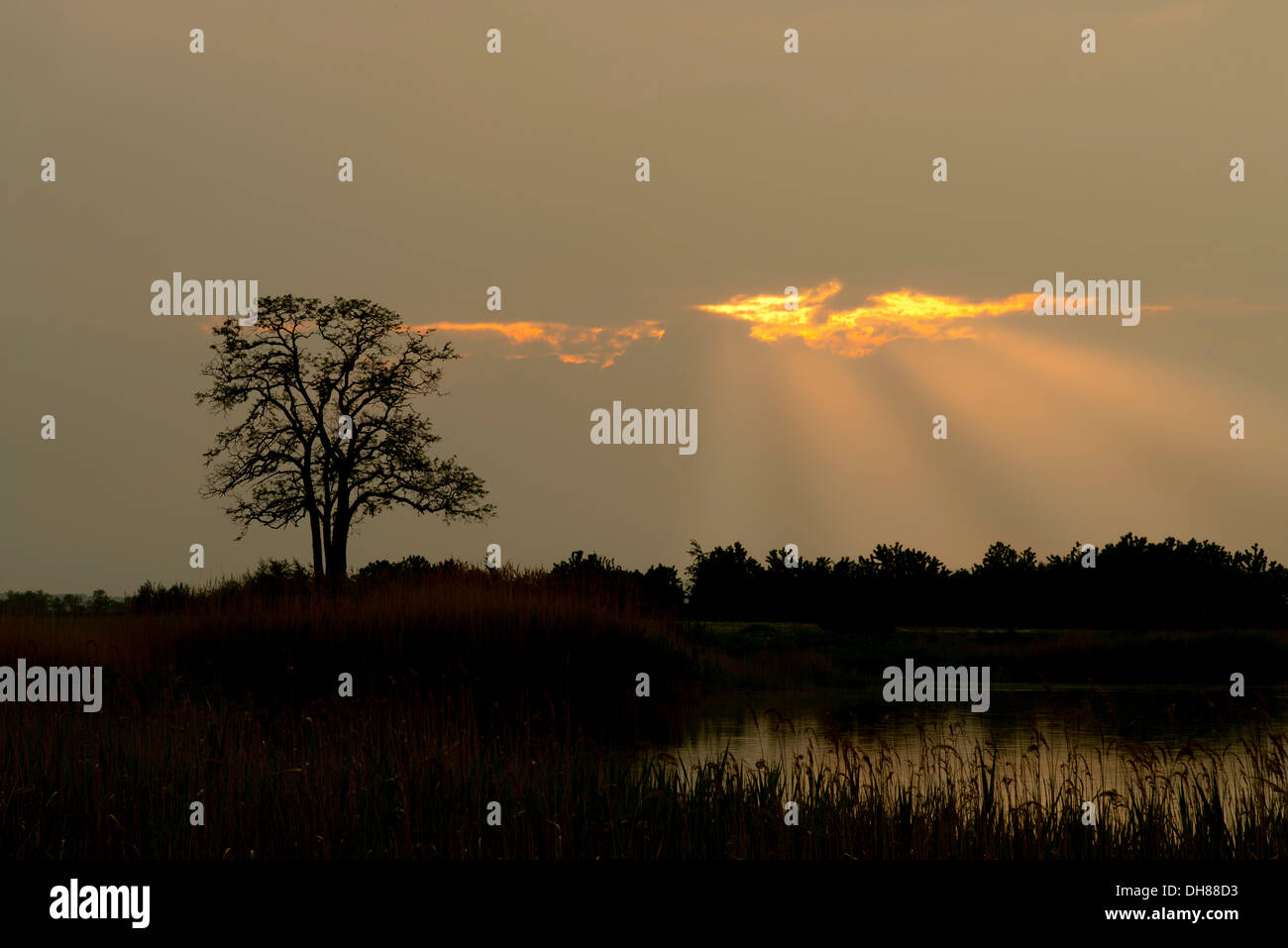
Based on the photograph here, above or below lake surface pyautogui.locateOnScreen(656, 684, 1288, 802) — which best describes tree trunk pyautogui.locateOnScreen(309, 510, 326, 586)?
above

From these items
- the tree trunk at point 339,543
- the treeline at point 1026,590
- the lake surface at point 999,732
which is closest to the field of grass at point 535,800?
the lake surface at point 999,732

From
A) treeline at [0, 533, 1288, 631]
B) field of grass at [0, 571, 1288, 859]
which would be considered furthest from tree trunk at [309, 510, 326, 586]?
field of grass at [0, 571, 1288, 859]

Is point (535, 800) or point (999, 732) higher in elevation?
point (535, 800)

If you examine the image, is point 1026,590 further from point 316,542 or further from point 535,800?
point 535,800

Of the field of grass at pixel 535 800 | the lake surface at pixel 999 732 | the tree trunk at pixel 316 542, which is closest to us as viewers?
the field of grass at pixel 535 800

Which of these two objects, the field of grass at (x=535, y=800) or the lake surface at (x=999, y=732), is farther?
the lake surface at (x=999, y=732)

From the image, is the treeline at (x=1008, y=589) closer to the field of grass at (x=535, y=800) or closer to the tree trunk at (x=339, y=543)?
the tree trunk at (x=339, y=543)

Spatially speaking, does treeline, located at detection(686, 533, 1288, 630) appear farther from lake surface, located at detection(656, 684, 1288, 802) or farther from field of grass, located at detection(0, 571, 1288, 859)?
field of grass, located at detection(0, 571, 1288, 859)

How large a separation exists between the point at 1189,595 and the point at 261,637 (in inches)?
1618

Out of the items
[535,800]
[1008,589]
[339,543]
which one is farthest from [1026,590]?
[535,800]

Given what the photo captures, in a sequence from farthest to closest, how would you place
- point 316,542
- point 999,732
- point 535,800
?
point 316,542 → point 999,732 → point 535,800

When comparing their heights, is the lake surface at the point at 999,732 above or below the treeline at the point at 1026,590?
below

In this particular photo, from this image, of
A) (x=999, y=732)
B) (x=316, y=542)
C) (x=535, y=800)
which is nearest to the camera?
(x=535, y=800)
